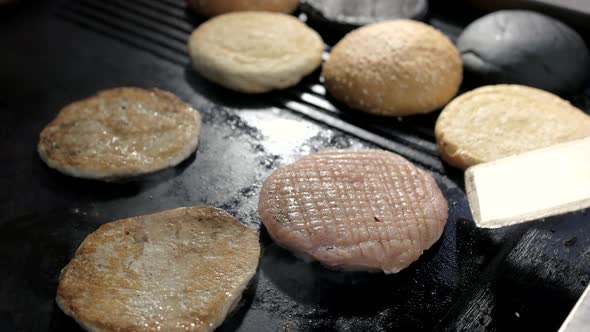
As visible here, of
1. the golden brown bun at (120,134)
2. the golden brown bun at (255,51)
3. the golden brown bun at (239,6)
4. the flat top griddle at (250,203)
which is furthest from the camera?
the golden brown bun at (239,6)

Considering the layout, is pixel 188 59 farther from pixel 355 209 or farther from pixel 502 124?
pixel 502 124

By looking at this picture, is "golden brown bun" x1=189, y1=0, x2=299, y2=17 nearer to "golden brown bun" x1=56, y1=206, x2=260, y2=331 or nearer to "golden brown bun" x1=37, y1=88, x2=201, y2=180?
"golden brown bun" x1=37, y1=88, x2=201, y2=180

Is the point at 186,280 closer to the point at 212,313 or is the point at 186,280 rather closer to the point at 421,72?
the point at 212,313

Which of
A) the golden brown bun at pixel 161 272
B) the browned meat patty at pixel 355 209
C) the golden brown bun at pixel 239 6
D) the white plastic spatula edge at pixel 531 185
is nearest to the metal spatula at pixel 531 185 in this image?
the white plastic spatula edge at pixel 531 185

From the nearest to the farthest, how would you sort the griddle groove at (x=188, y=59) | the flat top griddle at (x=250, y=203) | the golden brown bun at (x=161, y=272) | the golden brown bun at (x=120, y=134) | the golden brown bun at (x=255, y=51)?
the golden brown bun at (x=161, y=272) < the flat top griddle at (x=250, y=203) < the golden brown bun at (x=120, y=134) < the griddle groove at (x=188, y=59) < the golden brown bun at (x=255, y=51)

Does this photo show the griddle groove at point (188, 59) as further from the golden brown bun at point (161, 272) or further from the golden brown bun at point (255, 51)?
the golden brown bun at point (161, 272)

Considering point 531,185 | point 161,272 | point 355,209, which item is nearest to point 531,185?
point 531,185

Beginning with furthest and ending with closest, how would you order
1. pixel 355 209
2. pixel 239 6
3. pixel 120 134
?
1. pixel 239 6
2. pixel 120 134
3. pixel 355 209
